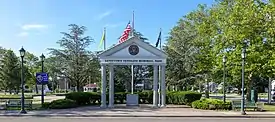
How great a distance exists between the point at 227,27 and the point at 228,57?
9.84 ft

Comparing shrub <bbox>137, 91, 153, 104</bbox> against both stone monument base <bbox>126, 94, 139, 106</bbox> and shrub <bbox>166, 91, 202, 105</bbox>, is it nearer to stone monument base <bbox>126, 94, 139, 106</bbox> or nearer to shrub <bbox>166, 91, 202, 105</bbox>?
shrub <bbox>166, 91, 202, 105</bbox>

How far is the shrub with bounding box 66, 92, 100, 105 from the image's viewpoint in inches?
1392

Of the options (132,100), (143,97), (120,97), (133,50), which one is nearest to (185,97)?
(132,100)

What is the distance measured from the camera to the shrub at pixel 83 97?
35.3m

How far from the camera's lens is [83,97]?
3647 cm

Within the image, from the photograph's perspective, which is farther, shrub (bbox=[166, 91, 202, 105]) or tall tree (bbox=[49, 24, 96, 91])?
tall tree (bbox=[49, 24, 96, 91])

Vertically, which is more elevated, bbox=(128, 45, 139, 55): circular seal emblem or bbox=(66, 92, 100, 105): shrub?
bbox=(128, 45, 139, 55): circular seal emblem

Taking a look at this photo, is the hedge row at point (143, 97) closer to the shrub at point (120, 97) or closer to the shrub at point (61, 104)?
the shrub at point (120, 97)

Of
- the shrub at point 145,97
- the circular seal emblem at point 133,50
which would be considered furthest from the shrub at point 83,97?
the circular seal emblem at point 133,50

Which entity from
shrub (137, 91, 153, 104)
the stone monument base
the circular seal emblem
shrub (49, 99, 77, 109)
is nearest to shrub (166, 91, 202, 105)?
shrub (137, 91, 153, 104)

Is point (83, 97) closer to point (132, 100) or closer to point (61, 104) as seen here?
point (132, 100)

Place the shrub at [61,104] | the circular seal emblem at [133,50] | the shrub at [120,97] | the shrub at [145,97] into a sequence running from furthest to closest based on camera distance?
1. the shrub at [120,97]
2. the shrub at [145,97]
3. the circular seal emblem at [133,50]
4. the shrub at [61,104]

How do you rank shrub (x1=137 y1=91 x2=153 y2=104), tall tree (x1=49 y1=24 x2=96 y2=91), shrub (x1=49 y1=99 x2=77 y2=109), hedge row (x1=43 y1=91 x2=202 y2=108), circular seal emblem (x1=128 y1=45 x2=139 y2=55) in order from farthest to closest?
tall tree (x1=49 y1=24 x2=96 y2=91), shrub (x1=137 y1=91 x2=153 y2=104), hedge row (x1=43 y1=91 x2=202 y2=108), circular seal emblem (x1=128 y1=45 x2=139 y2=55), shrub (x1=49 y1=99 x2=77 y2=109)

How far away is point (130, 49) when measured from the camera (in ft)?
108
